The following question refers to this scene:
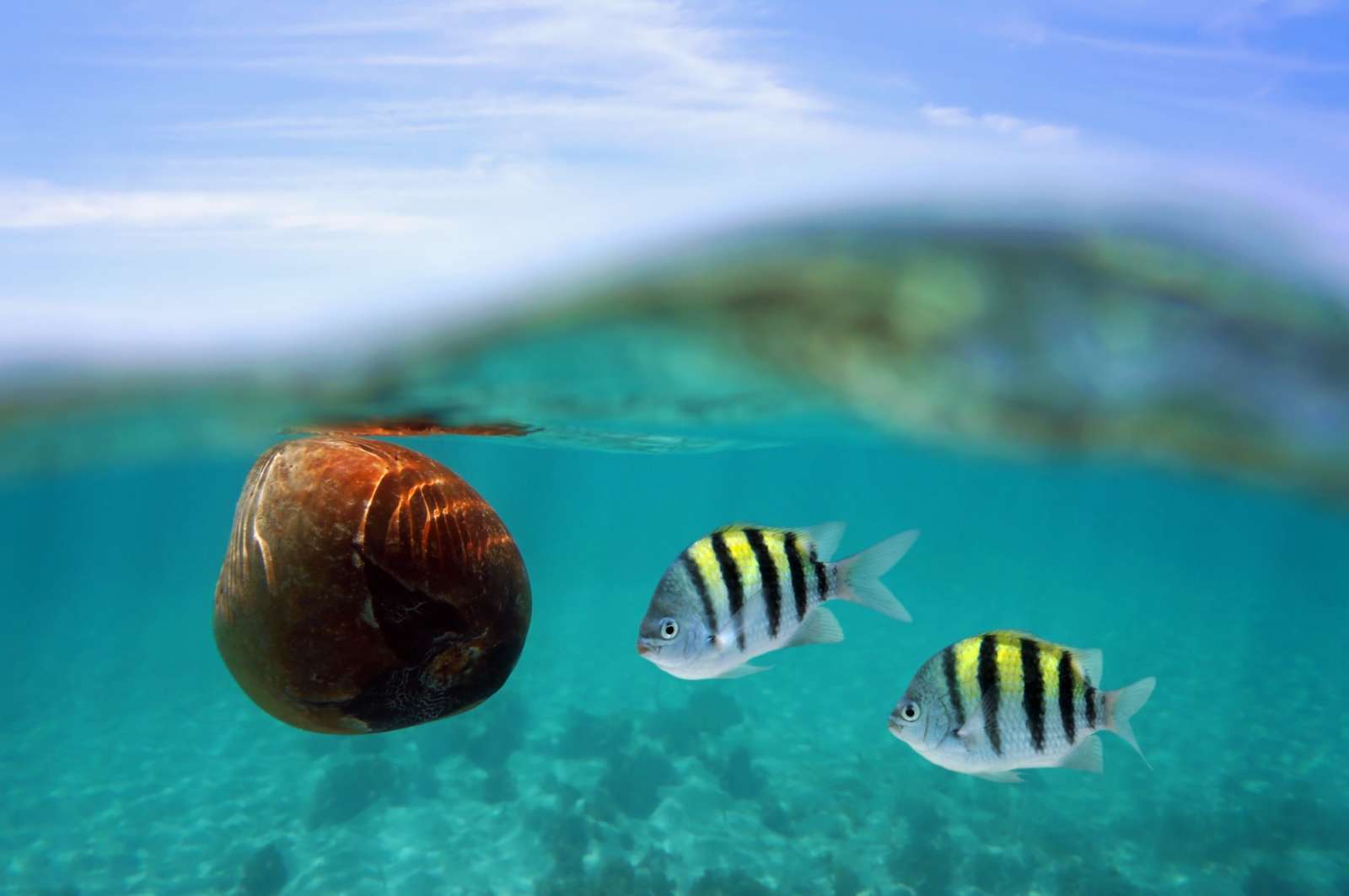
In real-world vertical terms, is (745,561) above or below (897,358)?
below

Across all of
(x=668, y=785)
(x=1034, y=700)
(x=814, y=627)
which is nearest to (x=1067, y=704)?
(x=1034, y=700)

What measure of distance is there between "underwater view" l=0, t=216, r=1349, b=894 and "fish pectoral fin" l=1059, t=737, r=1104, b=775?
2.7 inches

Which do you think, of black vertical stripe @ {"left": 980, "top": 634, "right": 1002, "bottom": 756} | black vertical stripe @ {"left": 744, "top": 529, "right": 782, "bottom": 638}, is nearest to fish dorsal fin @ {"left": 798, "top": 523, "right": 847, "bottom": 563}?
black vertical stripe @ {"left": 744, "top": 529, "right": 782, "bottom": 638}

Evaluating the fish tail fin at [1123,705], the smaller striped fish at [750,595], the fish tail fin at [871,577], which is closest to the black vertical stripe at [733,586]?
the smaller striped fish at [750,595]

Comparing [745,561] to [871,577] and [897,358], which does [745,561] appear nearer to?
[871,577]

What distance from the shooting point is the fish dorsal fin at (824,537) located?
371 centimetres

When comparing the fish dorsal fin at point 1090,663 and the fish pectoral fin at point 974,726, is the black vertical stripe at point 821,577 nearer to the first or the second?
the fish pectoral fin at point 974,726

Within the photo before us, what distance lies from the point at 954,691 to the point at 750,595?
947 millimetres

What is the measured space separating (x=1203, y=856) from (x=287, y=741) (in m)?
21.6

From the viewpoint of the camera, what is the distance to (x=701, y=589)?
357cm

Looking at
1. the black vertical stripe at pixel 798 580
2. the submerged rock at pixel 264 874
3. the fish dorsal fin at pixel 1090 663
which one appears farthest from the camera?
the submerged rock at pixel 264 874

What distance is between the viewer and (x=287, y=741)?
69.8 feet

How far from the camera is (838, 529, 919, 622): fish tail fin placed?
11.4 ft

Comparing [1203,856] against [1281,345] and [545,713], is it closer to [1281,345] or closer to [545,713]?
[1281,345]
